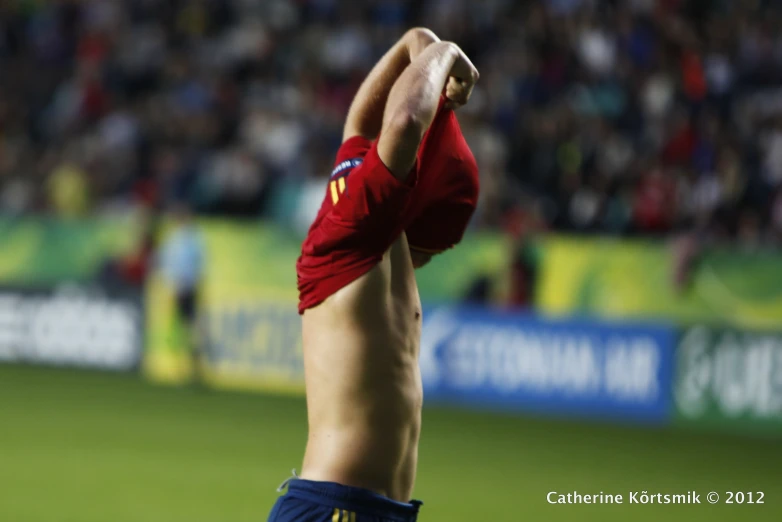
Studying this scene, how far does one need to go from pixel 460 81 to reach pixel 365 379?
880 millimetres

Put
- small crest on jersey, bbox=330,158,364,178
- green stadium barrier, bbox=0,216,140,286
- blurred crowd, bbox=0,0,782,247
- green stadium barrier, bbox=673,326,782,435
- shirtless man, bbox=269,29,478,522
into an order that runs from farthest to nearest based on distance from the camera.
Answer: green stadium barrier, bbox=0,216,140,286, blurred crowd, bbox=0,0,782,247, green stadium barrier, bbox=673,326,782,435, small crest on jersey, bbox=330,158,364,178, shirtless man, bbox=269,29,478,522

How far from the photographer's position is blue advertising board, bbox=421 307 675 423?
38.1ft

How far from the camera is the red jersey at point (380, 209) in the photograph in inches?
124

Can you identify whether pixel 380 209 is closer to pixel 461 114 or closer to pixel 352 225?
pixel 352 225

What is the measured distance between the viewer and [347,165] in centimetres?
342

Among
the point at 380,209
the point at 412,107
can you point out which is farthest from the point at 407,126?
the point at 380,209

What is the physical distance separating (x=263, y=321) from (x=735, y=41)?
6.24 m

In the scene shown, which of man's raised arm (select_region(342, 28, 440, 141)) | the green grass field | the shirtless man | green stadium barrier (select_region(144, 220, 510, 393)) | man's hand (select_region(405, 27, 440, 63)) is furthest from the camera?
green stadium barrier (select_region(144, 220, 510, 393))

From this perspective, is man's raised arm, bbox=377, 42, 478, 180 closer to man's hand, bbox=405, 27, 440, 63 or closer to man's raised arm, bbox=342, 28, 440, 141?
man's hand, bbox=405, 27, 440, 63

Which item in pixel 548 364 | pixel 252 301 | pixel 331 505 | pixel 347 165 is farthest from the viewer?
pixel 252 301

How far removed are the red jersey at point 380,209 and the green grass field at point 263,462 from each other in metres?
4.35

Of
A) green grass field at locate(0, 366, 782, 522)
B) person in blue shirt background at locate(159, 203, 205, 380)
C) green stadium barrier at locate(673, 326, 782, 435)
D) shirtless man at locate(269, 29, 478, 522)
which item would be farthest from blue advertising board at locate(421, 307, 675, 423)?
shirtless man at locate(269, 29, 478, 522)

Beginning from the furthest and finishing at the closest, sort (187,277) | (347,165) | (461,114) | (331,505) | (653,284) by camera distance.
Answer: (461,114) → (187,277) → (653,284) → (347,165) → (331,505)

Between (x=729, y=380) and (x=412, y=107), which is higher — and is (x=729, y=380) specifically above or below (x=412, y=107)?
above
